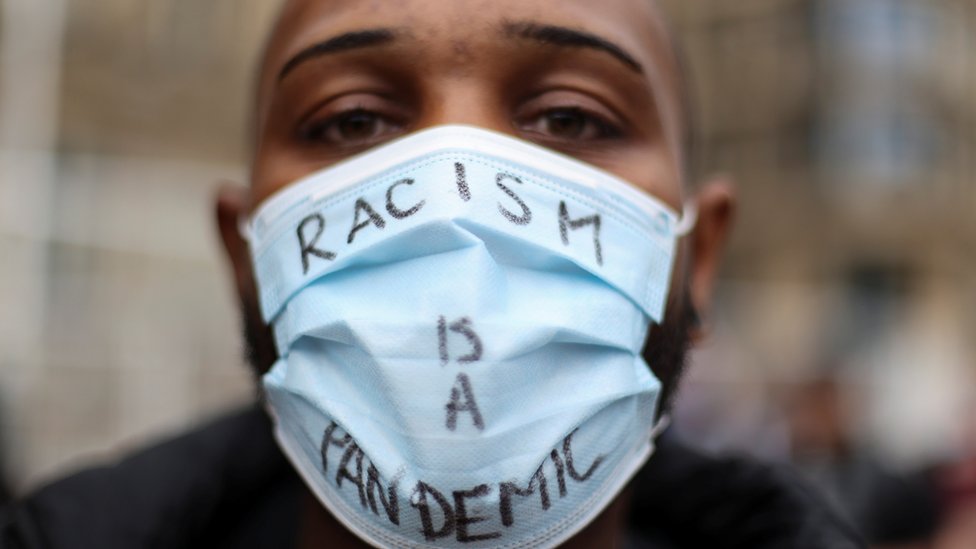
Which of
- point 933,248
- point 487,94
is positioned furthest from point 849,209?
point 487,94

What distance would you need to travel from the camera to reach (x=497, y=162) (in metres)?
1.47

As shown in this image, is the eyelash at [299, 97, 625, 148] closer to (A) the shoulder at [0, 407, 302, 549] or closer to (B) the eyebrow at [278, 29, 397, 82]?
(B) the eyebrow at [278, 29, 397, 82]

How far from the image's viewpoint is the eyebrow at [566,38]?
157 cm

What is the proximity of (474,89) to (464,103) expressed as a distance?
29 mm

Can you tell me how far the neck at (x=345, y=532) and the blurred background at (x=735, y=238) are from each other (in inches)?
38.2

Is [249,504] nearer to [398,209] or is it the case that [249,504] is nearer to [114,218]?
[398,209]

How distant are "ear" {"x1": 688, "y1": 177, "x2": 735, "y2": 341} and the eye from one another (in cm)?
63

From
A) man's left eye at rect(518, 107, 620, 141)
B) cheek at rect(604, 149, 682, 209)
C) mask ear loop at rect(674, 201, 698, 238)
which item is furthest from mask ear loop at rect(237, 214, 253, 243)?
mask ear loop at rect(674, 201, 698, 238)

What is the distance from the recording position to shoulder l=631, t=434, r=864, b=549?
6.26 feet

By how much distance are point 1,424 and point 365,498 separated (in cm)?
342

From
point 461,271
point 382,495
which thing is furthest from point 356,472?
point 461,271

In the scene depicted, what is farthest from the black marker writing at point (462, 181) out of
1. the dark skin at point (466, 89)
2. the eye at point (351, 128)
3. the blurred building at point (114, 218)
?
the blurred building at point (114, 218)

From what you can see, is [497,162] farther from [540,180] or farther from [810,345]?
[810,345]

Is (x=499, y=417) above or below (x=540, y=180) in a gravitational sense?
below
